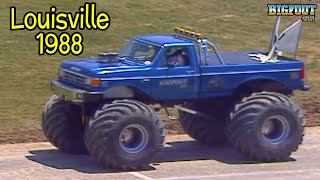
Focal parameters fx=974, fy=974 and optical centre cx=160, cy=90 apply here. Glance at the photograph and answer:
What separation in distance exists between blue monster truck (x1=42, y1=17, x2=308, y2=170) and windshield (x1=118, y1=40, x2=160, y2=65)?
17 mm

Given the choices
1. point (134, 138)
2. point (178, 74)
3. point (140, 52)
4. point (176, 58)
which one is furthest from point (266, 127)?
point (140, 52)

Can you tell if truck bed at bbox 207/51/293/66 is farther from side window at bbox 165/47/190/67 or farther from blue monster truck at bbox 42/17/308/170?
side window at bbox 165/47/190/67

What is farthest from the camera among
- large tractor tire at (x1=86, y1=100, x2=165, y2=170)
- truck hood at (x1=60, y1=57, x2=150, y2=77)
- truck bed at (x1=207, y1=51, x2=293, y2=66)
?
truck bed at (x1=207, y1=51, x2=293, y2=66)

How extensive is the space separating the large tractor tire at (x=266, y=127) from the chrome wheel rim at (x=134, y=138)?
1.73m

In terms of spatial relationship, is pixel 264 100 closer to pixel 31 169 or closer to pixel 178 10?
pixel 31 169

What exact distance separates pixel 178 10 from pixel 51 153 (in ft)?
60.9

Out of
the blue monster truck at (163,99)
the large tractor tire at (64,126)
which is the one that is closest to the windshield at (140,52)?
the blue monster truck at (163,99)

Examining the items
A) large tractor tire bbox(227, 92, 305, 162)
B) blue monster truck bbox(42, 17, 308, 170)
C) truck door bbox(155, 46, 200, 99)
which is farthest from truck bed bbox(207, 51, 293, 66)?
large tractor tire bbox(227, 92, 305, 162)

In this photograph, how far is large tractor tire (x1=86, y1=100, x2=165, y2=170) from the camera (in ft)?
51.5

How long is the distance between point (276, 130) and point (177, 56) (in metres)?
2.20

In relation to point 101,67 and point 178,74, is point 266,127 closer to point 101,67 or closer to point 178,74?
point 178,74

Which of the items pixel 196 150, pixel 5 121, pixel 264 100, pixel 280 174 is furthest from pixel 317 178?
pixel 5 121

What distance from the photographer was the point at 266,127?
56.0 feet

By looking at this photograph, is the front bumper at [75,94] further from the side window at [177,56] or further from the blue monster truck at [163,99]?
the side window at [177,56]
